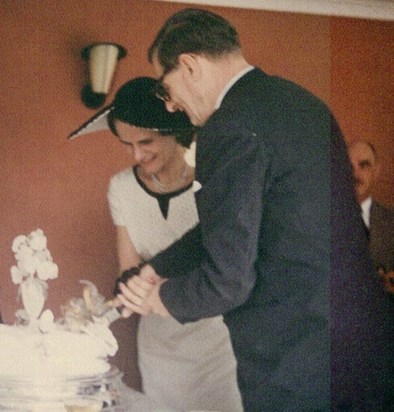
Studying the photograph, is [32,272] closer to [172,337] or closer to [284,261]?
[172,337]

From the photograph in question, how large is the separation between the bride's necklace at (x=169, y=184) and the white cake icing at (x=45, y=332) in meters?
0.30

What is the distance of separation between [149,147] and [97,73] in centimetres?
22

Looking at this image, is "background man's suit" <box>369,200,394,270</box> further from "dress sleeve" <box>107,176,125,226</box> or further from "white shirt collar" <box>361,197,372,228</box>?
"dress sleeve" <box>107,176,125,226</box>

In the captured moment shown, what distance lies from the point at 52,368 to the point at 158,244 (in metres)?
0.48

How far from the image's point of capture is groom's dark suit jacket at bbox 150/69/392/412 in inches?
48.2

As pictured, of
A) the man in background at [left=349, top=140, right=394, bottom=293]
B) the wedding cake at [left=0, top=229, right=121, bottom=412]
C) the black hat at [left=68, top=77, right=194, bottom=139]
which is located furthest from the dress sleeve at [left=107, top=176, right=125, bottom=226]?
the man in background at [left=349, top=140, right=394, bottom=293]

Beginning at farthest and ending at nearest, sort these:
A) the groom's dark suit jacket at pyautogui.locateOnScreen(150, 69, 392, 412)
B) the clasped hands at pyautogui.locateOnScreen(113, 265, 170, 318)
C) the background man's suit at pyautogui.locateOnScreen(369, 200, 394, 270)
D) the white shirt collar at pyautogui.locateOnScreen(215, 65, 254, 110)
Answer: the background man's suit at pyautogui.locateOnScreen(369, 200, 394, 270) → the clasped hands at pyautogui.locateOnScreen(113, 265, 170, 318) → the white shirt collar at pyautogui.locateOnScreen(215, 65, 254, 110) → the groom's dark suit jacket at pyautogui.locateOnScreen(150, 69, 392, 412)

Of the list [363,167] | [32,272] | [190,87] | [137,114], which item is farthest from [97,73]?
[363,167]

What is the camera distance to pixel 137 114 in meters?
1.63

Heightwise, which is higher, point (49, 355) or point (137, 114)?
point (137, 114)

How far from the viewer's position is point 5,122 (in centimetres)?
158

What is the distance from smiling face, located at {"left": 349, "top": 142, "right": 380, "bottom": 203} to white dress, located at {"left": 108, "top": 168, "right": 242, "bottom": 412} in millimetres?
467

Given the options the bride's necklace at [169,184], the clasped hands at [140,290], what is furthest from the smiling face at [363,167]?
the clasped hands at [140,290]

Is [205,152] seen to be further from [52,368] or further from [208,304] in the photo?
[52,368]
